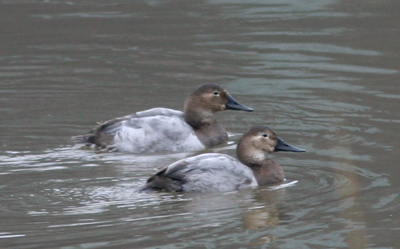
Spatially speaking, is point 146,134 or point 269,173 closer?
point 269,173

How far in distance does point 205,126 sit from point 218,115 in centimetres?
128

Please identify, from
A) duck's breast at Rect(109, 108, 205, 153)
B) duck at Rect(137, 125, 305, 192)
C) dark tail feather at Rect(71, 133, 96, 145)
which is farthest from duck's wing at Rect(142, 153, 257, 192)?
dark tail feather at Rect(71, 133, 96, 145)

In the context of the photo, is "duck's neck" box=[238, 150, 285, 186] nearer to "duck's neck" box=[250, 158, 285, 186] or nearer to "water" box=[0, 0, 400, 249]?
"duck's neck" box=[250, 158, 285, 186]

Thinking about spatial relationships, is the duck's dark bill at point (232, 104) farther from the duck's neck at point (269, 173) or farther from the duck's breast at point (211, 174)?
the duck's breast at point (211, 174)

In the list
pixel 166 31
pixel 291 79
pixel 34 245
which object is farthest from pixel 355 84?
pixel 34 245

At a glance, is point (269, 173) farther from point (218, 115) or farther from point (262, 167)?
point (218, 115)

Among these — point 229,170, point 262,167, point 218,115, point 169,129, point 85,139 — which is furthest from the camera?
point 218,115

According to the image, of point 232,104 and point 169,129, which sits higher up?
point 232,104

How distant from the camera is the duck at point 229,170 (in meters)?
8.69

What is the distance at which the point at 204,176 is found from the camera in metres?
8.74

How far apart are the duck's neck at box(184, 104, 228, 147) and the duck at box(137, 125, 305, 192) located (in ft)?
5.12

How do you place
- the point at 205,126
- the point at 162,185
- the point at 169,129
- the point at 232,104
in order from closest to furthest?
the point at 162,185 < the point at 169,129 < the point at 205,126 < the point at 232,104

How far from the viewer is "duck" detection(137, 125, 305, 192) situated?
8.69 m

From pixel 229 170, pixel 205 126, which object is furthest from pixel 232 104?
pixel 229 170
